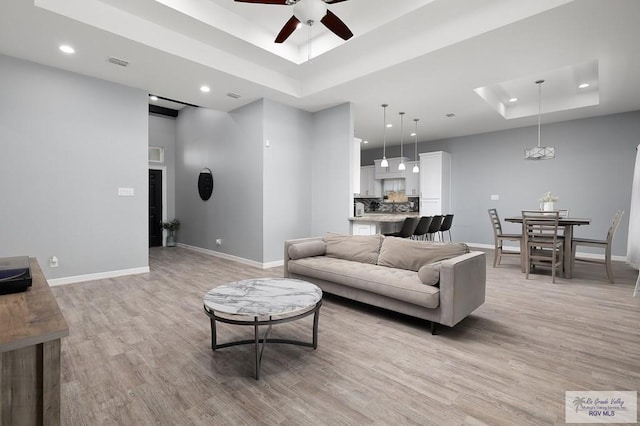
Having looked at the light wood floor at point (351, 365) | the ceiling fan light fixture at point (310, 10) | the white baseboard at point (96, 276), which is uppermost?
the ceiling fan light fixture at point (310, 10)

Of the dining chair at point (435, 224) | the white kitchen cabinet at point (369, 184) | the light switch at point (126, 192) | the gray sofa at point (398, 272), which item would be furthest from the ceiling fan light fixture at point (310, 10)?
the white kitchen cabinet at point (369, 184)

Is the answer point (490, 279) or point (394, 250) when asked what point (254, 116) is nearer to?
point (394, 250)

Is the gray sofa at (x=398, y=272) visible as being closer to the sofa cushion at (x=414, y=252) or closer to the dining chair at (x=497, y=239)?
the sofa cushion at (x=414, y=252)

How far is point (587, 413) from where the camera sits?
1687mm

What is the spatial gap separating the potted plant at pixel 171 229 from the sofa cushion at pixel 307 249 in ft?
16.2

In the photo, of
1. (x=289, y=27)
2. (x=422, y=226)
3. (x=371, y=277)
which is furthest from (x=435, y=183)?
(x=289, y=27)

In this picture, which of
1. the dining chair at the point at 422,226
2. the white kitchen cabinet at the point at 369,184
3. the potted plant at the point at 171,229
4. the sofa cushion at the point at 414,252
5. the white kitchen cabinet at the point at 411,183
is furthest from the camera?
the white kitchen cabinet at the point at 369,184

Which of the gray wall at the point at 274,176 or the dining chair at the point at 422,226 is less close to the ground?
the gray wall at the point at 274,176

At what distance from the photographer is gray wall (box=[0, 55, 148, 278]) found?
3.83 m

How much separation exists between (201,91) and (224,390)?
4628 millimetres

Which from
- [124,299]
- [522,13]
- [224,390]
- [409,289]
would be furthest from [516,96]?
[124,299]

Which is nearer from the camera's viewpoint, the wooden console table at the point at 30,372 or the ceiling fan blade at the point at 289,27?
the wooden console table at the point at 30,372

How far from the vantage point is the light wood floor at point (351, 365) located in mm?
1691

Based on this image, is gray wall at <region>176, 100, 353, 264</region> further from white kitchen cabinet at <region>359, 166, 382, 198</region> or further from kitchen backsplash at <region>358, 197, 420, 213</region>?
white kitchen cabinet at <region>359, 166, 382, 198</region>
